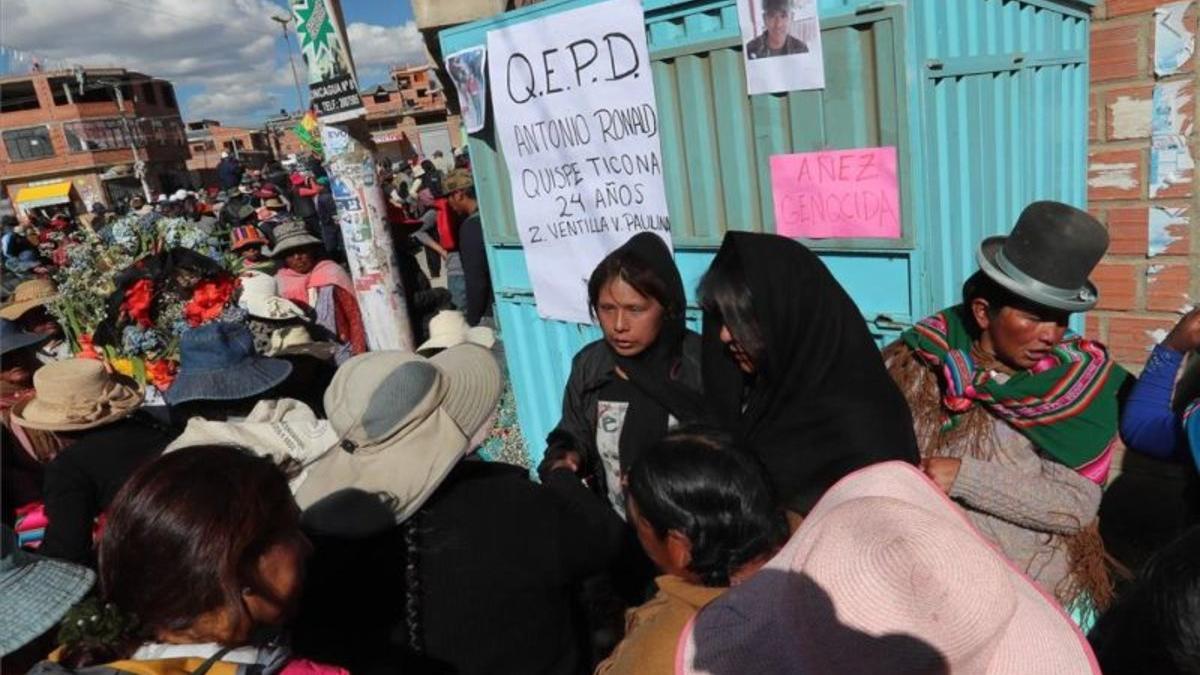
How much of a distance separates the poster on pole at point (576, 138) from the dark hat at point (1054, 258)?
1.36 m

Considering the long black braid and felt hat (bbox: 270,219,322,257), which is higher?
felt hat (bbox: 270,219,322,257)

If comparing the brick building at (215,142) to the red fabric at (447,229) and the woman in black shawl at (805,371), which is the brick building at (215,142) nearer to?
the red fabric at (447,229)

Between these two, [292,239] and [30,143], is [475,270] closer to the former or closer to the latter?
[292,239]

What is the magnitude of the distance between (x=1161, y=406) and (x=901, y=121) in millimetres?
1028

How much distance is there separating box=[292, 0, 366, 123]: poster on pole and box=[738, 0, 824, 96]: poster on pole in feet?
8.09

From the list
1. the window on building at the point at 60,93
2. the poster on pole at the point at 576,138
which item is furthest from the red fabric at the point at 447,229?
the window on building at the point at 60,93

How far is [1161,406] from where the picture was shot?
204cm

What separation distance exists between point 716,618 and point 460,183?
590 centimetres

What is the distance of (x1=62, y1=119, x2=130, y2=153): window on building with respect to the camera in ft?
A: 184

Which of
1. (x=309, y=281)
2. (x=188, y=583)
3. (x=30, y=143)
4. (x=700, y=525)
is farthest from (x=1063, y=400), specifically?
(x=30, y=143)

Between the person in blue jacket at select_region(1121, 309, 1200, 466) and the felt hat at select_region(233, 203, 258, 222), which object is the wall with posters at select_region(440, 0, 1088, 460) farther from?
the felt hat at select_region(233, 203, 258, 222)

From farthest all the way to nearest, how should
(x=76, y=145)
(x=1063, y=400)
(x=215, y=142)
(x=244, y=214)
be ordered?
(x=215, y=142) < (x=76, y=145) < (x=244, y=214) < (x=1063, y=400)

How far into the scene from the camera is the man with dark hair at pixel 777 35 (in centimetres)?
249

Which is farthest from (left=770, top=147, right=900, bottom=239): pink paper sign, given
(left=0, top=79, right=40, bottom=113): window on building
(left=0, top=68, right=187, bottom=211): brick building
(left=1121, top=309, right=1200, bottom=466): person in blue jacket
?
(left=0, top=79, right=40, bottom=113): window on building
